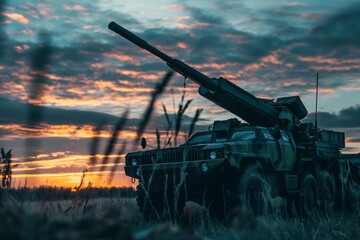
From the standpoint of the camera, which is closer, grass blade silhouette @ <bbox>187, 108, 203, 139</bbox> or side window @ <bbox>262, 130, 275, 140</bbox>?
grass blade silhouette @ <bbox>187, 108, 203, 139</bbox>

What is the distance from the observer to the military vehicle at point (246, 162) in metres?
9.10

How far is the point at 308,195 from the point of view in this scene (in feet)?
39.5

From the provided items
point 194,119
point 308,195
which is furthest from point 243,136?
point 194,119

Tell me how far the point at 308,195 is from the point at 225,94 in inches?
129

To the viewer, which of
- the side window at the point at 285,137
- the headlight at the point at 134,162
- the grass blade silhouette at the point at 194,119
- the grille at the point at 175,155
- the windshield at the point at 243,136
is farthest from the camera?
the side window at the point at 285,137

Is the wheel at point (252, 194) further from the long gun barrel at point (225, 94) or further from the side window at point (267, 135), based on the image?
the long gun barrel at point (225, 94)

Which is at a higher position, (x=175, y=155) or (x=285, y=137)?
(x=285, y=137)

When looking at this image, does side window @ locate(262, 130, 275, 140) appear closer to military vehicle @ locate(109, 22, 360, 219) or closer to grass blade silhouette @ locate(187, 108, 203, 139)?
military vehicle @ locate(109, 22, 360, 219)

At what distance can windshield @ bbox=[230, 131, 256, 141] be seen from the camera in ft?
35.6

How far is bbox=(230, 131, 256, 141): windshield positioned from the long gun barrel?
1.73 metres

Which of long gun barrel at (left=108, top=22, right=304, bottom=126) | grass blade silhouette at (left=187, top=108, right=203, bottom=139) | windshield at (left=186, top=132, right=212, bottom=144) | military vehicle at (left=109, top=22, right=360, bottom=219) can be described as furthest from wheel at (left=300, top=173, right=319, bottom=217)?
grass blade silhouette at (left=187, top=108, right=203, bottom=139)

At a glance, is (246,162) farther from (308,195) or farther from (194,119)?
(194,119)

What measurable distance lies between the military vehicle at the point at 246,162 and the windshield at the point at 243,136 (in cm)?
3

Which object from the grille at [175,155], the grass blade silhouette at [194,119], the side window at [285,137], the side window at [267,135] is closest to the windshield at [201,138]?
the side window at [267,135]
